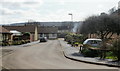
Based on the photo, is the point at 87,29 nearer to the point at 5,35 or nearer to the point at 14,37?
the point at 5,35

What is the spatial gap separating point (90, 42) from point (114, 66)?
9.55 metres

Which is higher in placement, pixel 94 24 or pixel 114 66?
pixel 94 24

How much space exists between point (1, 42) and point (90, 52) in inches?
1014

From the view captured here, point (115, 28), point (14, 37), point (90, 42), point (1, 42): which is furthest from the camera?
point (14, 37)

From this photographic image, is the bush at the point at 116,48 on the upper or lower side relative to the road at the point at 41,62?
upper

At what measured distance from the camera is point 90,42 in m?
23.0

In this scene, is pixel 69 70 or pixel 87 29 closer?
pixel 69 70

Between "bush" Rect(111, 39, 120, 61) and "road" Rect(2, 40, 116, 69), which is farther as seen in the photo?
"bush" Rect(111, 39, 120, 61)

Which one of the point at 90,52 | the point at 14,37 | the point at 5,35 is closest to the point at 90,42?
the point at 90,52

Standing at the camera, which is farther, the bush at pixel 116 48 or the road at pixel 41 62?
the bush at pixel 116 48

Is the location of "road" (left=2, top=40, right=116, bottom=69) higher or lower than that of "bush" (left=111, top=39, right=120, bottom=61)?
lower

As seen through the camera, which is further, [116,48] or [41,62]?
[41,62]

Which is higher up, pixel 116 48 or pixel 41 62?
pixel 116 48

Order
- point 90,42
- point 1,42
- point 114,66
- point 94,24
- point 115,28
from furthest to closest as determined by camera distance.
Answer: point 1,42, point 94,24, point 115,28, point 90,42, point 114,66
